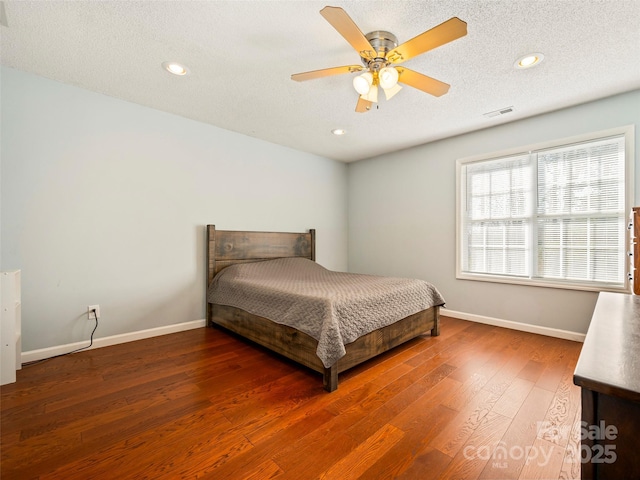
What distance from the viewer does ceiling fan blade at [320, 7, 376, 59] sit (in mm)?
1379

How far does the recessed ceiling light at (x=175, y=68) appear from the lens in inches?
87.0

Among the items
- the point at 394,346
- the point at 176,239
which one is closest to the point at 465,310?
the point at 394,346

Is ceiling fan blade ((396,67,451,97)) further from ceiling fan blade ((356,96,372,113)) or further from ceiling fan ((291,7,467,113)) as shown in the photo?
ceiling fan blade ((356,96,372,113))

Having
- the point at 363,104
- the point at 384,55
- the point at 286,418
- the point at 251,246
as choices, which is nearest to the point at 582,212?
the point at 363,104

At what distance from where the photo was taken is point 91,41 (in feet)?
6.48

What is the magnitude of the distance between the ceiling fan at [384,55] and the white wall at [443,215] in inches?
73.1

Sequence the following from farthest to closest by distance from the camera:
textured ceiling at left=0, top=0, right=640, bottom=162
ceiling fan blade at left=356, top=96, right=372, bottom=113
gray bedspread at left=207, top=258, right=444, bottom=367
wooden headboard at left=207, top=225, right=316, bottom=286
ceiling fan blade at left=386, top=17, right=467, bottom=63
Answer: wooden headboard at left=207, top=225, right=316, bottom=286 < ceiling fan blade at left=356, top=96, right=372, bottom=113 < gray bedspread at left=207, top=258, right=444, bottom=367 < textured ceiling at left=0, top=0, right=640, bottom=162 < ceiling fan blade at left=386, top=17, right=467, bottom=63

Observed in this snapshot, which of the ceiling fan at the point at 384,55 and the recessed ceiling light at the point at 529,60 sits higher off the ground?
the recessed ceiling light at the point at 529,60

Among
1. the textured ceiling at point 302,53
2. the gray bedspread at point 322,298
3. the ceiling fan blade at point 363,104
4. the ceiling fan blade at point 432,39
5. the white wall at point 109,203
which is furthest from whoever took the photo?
the white wall at point 109,203

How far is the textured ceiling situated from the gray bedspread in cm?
174

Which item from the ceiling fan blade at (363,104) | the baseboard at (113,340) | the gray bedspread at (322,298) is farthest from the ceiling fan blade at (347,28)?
the baseboard at (113,340)

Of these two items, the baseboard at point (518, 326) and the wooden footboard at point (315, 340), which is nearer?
the wooden footboard at point (315, 340)

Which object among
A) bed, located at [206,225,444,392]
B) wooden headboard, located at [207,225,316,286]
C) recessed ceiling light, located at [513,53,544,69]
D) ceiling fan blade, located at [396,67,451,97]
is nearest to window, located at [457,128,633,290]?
bed, located at [206,225,444,392]

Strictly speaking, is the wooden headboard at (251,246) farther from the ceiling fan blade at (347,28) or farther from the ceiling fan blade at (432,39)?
the ceiling fan blade at (432,39)
